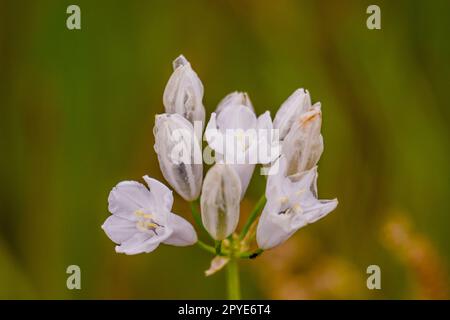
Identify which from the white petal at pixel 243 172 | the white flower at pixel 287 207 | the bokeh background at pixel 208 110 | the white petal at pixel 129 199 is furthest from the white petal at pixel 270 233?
the bokeh background at pixel 208 110

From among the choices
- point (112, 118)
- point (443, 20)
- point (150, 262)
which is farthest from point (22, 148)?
point (443, 20)

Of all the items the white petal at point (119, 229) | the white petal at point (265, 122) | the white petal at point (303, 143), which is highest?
the white petal at point (265, 122)

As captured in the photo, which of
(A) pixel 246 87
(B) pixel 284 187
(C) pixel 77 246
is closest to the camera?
(B) pixel 284 187

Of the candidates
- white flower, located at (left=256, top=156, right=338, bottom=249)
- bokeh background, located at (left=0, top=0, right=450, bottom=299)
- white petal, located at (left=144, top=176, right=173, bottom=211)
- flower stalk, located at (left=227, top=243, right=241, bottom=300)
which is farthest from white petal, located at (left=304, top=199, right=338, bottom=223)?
bokeh background, located at (left=0, top=0, right=450, bottom=299)

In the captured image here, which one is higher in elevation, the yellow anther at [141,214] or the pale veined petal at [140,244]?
the yellow anther at [141,214]

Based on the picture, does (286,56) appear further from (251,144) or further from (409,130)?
(251,144)

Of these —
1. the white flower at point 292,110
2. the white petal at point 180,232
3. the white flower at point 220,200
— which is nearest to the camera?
the white flower at point 220,200

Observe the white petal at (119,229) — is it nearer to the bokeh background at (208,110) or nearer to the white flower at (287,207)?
the white flower at (287,207)
